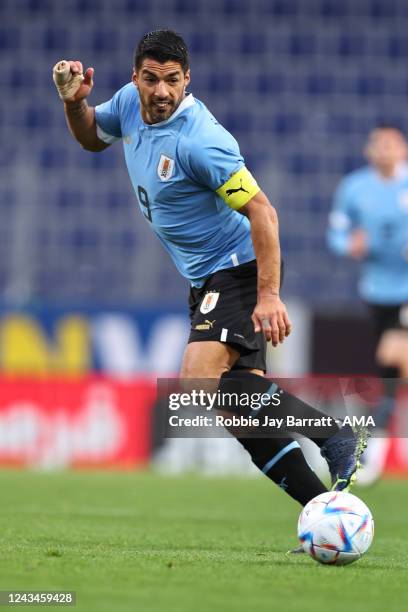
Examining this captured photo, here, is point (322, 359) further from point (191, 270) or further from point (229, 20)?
point (191, 270)

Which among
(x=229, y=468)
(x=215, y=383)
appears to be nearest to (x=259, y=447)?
(x=215, y=383)

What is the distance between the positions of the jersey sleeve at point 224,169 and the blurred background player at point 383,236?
15.9 feet

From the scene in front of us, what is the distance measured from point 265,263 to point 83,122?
1269mm

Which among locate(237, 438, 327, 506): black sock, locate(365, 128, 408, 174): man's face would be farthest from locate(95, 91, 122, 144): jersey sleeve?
locate(365, 128, 408, 174): man's face

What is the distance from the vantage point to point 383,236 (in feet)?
33.5

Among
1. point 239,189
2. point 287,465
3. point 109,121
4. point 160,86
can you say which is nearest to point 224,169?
point 239,189

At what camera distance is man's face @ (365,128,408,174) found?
10148 mm

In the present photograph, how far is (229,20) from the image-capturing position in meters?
15.6

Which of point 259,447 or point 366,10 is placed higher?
point 366,10

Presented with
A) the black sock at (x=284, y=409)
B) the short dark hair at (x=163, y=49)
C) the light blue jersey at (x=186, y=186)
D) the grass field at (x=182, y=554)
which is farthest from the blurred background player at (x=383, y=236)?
the short dark hair at (x=163, y=49)

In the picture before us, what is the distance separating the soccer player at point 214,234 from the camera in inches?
190

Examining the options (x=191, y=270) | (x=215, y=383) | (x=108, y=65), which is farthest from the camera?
(x=108, y=65)

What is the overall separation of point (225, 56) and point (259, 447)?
11051 mm

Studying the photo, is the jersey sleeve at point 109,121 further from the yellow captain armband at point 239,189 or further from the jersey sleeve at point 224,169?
the yellow captain armband at point 239,189
